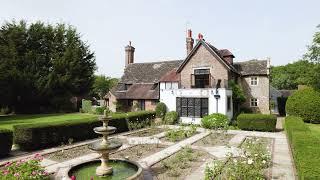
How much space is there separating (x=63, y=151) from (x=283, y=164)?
12.2 m

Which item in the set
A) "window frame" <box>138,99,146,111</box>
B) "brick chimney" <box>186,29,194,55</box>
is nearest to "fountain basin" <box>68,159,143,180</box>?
"window frame" <box>138,99,146,111</box>

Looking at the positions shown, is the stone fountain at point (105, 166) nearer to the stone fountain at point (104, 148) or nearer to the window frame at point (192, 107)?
the stone fountain at point (104, 148)

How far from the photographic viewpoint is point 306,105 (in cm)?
2958

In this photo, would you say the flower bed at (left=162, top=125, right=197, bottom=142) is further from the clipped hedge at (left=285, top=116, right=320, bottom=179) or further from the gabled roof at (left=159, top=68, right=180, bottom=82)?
the gabled roof at (left=159, top=68, right=180, bottom=82)

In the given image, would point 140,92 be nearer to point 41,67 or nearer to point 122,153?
point 41,67

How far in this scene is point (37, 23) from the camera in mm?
44875

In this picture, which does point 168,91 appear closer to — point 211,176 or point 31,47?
point 211,176

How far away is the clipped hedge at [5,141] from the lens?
14281 millimetres

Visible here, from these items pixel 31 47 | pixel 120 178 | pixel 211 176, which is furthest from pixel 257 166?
pixel 31 47

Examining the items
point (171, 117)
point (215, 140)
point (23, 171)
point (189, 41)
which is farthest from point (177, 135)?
point (189, 41)

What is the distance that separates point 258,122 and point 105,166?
1800cm

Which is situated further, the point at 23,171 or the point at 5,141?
the point at 5,141

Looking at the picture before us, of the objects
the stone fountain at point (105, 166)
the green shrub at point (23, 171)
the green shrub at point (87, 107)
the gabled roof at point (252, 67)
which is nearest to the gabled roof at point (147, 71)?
the green shrub at point (87, 107)

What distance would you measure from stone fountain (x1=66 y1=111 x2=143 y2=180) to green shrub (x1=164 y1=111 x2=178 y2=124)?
54.1 feet
